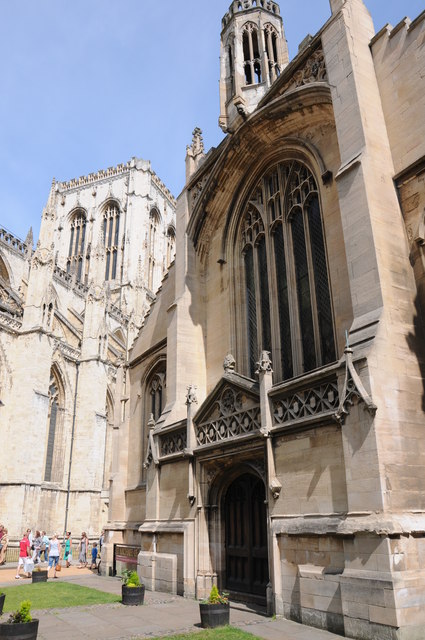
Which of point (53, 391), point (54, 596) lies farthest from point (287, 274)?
point (53, 391)

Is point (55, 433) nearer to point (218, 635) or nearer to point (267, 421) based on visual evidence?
point (267, 421)

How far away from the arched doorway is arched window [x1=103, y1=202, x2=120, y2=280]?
5443cm

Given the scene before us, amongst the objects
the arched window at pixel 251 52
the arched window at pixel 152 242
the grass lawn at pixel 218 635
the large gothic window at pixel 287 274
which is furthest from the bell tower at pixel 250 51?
the arched window at pixel 152 242

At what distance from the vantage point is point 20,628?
265 inches

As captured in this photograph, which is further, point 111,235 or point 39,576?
point 111,235

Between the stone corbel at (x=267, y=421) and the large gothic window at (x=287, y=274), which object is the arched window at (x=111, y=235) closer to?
the large gothic window at (x=287, y=274)

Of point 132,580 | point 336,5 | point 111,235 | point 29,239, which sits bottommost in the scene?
point 132,580

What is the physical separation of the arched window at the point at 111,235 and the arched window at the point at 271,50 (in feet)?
161

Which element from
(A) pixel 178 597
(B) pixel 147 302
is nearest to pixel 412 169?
(A) pixel 178 597

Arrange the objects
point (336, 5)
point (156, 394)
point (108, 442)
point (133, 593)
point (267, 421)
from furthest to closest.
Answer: point (108, 442) < point (156, 394) < point (336, 5) < point (133, 593) < point (267, 421)

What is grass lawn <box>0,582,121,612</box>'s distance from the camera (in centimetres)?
1084

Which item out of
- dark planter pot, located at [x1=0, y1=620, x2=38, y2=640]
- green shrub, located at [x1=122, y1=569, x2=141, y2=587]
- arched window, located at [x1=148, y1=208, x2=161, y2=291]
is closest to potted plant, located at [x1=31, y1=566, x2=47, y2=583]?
green shrub, located at [x1=122, y1=569, x2=141, y2=587]

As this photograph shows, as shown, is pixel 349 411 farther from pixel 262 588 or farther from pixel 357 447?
pixel 262 588

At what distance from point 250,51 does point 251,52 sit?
8 cm
